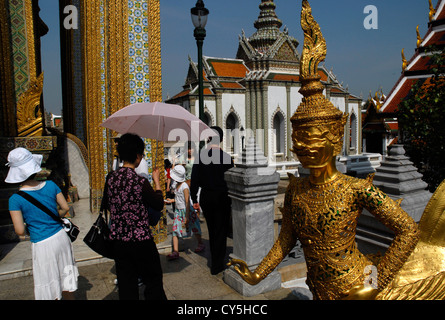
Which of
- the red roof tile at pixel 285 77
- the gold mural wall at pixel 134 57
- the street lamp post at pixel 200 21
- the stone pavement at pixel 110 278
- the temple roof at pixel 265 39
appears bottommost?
the stone pavement at pixel 110 278

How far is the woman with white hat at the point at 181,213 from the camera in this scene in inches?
199

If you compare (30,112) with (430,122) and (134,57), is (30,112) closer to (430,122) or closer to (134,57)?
(134,57)

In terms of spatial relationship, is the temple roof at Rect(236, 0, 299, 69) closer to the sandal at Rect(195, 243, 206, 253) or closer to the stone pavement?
the sandal at Rect(195, 243, 206, 253)

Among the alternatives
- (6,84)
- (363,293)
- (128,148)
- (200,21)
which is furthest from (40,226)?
(200,21)

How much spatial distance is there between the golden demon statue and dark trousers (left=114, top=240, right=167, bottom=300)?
115 cm

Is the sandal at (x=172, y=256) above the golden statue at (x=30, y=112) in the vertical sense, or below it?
below

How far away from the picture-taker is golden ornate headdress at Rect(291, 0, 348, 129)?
193 centimetres

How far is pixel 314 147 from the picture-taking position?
6.29ft

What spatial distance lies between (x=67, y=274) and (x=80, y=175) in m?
7.09

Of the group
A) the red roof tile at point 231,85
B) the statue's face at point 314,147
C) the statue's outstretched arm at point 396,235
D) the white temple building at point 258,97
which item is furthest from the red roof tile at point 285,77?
the statue's outstretched arm at point 396,235

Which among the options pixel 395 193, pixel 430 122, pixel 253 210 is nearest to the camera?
pixel 395 193

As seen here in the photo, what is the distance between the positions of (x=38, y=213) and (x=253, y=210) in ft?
7.38

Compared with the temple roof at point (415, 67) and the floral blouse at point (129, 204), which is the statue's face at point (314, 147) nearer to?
the floral blouse at point (129, 204)

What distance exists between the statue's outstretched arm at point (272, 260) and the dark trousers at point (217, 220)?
7.56ft
